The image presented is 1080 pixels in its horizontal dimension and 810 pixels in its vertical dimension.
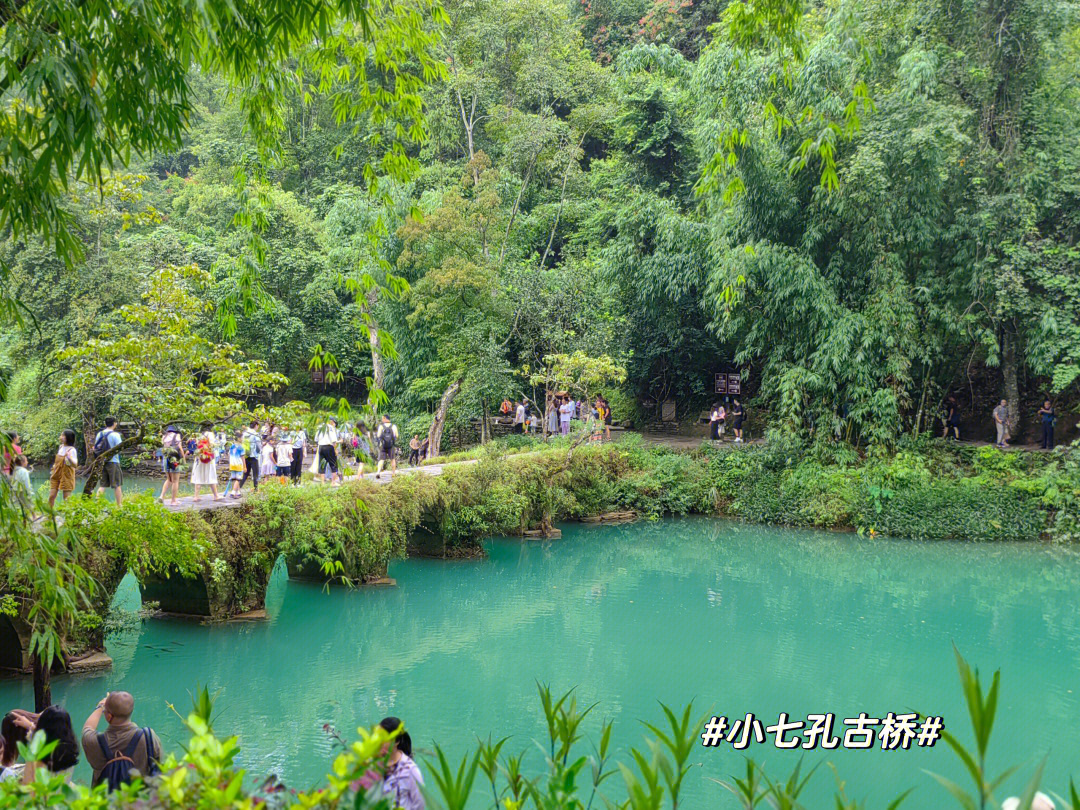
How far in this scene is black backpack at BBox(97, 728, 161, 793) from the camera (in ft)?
12.8

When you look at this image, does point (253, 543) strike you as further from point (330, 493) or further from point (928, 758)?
point (928, 758)

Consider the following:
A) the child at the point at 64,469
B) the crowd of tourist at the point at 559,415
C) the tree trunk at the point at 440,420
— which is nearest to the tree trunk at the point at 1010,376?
the crowd of tourist at the point at 559,415

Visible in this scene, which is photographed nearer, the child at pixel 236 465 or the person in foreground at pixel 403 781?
the person in foreground at pixel 403 781

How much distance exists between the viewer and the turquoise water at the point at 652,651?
7977 mm

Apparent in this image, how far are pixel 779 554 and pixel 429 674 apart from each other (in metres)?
7.98

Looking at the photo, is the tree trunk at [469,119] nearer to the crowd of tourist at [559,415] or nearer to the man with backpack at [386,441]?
the crowd of tourist at [559,415]

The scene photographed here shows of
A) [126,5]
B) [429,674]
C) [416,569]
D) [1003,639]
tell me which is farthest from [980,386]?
[126,5]

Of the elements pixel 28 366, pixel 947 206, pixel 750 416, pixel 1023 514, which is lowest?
pixel 1023 514

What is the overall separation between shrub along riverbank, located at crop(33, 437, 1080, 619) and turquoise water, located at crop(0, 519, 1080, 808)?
1.76 ft

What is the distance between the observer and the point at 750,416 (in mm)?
22531

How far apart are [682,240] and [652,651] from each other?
1133cm

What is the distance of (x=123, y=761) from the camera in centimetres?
396

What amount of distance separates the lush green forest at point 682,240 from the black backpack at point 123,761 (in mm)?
5807

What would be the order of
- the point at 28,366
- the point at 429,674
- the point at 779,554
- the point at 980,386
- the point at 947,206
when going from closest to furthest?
the point at 429,674 < the point at 779,554 < the point at 947,206 < the point at 980,386 < the point at 28,366
